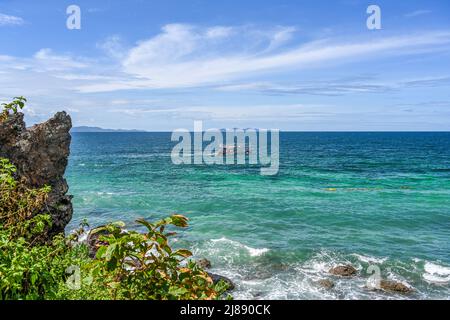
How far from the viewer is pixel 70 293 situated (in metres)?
6.26

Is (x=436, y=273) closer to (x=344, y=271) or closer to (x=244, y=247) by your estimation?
(x=344, y=271)

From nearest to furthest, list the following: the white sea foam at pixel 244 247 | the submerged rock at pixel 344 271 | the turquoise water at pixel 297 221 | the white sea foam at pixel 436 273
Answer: the white sea foam at pixel 436 273
the turquoise water at pixel 297 221
the submerged rock at pixel 344 271
the white sea foam at pixel 244 247

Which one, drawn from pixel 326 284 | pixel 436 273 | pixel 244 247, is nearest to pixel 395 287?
pixel 326 284

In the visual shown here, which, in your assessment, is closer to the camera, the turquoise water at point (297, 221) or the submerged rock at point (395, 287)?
the submerged rock at point (395, 287)

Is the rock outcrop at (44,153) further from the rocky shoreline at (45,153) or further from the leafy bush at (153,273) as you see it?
the leafy bush at (153,273)

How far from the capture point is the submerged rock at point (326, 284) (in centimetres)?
2015

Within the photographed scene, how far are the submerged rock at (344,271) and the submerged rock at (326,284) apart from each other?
54.8 inches

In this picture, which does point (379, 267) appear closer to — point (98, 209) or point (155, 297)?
point (155, 297)

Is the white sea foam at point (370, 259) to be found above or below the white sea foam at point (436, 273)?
above

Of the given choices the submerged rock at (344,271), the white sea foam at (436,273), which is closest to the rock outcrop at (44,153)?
the submerged rock at (344,271)

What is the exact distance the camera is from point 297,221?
110 ft

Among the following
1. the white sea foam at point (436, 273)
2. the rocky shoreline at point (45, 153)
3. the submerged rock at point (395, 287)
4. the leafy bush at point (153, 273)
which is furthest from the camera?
the white sea foam at point (436, 273)

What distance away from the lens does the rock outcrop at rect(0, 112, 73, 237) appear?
15008mm
